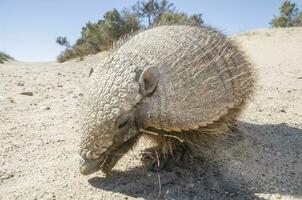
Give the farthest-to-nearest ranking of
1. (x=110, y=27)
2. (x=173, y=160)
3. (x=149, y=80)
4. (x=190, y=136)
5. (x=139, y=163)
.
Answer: (x=110, y=27) → (x=139, y=163) → (x=173, y=160) → (x=190, y=136) → (x=149, y=80)

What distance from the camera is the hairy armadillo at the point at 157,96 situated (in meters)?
3.38

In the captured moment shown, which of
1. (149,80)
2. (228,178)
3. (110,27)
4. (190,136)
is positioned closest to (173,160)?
(190,136)

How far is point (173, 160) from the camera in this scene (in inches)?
165

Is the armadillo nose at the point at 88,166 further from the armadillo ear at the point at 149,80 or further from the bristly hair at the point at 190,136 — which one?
the armadillo ear at the point at 149,80

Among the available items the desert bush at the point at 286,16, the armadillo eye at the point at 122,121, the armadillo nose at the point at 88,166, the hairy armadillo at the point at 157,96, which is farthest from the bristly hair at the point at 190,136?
the desert bush at the point at 286,16

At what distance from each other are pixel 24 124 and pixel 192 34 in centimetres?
302

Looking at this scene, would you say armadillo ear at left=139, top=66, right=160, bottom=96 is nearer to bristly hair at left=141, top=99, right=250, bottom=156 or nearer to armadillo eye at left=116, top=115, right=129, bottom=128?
armadillo eye at left=116, top=115, right=129, bottom=128

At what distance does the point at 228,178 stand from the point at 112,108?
1492 millimetres

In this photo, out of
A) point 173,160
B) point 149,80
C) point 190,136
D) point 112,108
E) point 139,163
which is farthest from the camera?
point 139,163

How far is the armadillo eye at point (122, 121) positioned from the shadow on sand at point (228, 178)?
683 millimetres

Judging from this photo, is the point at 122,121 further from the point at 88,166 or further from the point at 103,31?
the point at 103,31

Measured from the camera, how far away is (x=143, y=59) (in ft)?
12.0

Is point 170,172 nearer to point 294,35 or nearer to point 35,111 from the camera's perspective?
point 35,111

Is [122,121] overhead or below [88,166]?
overhead
